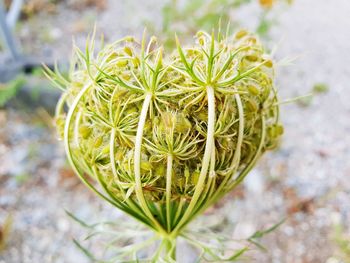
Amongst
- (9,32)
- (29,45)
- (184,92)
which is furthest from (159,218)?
(29,45)

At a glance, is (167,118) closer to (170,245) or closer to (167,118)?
(167,118)

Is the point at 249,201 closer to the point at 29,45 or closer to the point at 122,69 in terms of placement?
the point at 122,69

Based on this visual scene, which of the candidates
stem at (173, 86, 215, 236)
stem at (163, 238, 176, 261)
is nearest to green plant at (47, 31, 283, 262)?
stem at (173, 86, 215, 236)

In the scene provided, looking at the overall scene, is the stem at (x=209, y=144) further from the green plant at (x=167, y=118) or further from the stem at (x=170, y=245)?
the stem at (x=170, y=245)

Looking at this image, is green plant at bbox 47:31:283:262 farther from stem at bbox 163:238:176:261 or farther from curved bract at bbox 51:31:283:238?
stem at bbox 163:238:176:261

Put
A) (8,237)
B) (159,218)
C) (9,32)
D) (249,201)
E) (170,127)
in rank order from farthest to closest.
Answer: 1. (9,32)
2. (249,201)
3. (8,237)
4. (159,218)
5. (170,127)

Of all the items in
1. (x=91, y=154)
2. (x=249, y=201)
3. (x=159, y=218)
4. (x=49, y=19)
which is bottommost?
(x=249, y=201)

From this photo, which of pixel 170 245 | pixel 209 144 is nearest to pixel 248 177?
pixel 170 245

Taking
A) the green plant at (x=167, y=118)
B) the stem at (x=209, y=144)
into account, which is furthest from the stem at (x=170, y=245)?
the stem at (x=209, y=144)
